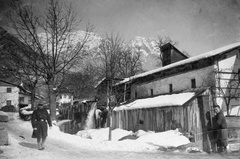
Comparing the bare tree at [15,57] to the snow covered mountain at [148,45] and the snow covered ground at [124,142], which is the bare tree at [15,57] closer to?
the snow covered ground at [124,142]

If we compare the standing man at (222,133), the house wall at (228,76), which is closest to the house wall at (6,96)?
the house wall at (228,76)

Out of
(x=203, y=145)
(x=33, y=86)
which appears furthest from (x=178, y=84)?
(x=33, y=86)

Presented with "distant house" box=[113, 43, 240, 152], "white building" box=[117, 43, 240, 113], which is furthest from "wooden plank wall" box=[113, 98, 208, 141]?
"white building" box=[117, 43, 240, 113]

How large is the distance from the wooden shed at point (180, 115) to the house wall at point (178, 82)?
1636 millimetres

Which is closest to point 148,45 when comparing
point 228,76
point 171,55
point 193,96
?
point 171,55

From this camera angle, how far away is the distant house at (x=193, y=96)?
15453mm

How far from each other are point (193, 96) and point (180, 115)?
1.76 metres

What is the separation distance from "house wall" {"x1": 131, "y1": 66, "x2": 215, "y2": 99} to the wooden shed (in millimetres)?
1636

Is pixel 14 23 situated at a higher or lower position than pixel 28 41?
higher

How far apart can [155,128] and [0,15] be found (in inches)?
530

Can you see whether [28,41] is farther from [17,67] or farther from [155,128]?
[155,128]

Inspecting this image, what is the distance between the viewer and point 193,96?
1573cm

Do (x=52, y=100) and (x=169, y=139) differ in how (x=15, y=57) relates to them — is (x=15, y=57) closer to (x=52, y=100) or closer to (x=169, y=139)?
(x=52, y=100)

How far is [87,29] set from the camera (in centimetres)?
1443
